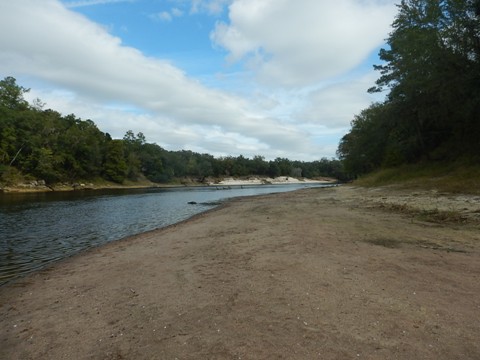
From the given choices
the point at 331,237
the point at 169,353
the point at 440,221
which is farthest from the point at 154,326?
the point at 440,221

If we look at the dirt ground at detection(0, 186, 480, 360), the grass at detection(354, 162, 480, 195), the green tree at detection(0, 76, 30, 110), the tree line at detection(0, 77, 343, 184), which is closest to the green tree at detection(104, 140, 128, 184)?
the tree line at detection(0, 77, 343, 184)

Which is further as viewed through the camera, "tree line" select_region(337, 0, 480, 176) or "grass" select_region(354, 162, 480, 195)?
"tree line" select_region(337, 0, 480, 176)

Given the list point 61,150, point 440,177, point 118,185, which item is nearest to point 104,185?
point 118,185

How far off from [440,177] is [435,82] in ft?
27.6

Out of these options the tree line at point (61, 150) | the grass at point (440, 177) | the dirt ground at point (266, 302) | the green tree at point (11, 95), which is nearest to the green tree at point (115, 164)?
the tree line at point (61, 150)

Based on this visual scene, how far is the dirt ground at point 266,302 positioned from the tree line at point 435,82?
843 inches

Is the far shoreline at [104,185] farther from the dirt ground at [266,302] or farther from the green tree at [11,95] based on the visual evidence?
the dirt ground at [266,302]

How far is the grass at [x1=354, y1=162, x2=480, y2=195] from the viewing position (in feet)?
70.9

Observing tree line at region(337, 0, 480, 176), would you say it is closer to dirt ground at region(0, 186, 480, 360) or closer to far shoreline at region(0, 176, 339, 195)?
dirt ground at region(0, 186, 480, 360)

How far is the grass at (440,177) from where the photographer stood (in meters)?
21.6

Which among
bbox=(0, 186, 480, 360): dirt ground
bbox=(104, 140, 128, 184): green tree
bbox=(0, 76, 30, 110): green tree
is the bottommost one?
bbox=(0, 186, 480, 360): dirt ground

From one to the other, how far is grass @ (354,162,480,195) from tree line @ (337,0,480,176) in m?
1.60

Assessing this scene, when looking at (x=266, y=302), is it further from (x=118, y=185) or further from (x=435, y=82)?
(x=118, y=185)

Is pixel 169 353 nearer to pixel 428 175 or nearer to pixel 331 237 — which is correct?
pixel 331 237
